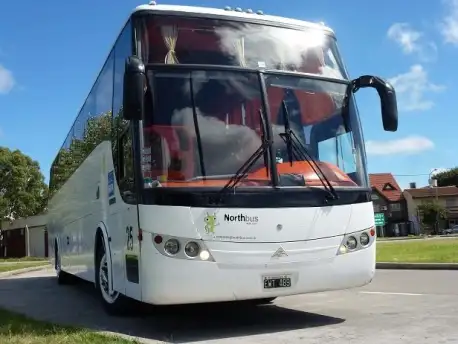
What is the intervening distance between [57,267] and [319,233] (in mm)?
11103

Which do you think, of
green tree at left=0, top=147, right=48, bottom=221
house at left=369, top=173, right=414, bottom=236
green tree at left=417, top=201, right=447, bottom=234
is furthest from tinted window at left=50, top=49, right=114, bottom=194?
house at left=369, top=173, right=414, bottom=236

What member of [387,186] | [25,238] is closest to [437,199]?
[387,186]

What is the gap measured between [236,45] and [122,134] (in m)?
1.79

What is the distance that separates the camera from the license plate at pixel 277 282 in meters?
6.43

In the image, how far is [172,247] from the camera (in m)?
6.23

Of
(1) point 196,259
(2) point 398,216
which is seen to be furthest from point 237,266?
(2) point 398,216

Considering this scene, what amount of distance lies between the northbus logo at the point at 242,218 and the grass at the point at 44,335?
1592mm

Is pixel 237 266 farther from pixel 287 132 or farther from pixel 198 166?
pixel 287 132

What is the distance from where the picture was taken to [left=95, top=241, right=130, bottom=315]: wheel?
318 inches

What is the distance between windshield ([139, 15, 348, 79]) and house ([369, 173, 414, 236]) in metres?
78.4

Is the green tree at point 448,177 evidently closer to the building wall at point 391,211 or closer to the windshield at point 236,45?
the building wall at point 391,211

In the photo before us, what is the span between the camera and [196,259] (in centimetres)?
622

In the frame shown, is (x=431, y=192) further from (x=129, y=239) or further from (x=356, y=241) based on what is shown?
(x=129, y=239)

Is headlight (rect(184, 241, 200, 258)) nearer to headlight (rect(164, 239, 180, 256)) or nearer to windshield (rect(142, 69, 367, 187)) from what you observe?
headlight (rect(164, 239, 180, 256))
